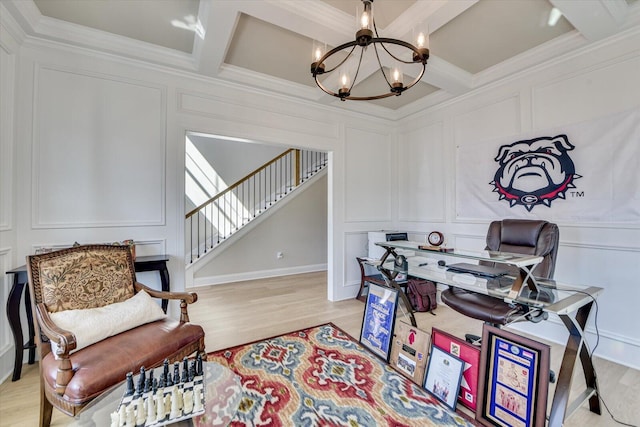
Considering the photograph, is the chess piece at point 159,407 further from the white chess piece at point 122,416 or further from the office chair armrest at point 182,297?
the office chair armrest at point 182,297

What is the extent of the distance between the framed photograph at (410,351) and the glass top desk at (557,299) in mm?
447

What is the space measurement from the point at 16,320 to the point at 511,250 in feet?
12.7

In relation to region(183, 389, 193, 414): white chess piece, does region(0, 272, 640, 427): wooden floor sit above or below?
below

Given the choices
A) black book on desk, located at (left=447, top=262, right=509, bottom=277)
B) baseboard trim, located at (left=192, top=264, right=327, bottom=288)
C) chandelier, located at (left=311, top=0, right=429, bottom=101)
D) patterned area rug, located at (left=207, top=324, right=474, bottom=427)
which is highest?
chandelier, located at (left=311, top=0, right=429, bottom=101)

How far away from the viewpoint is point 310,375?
210 cm

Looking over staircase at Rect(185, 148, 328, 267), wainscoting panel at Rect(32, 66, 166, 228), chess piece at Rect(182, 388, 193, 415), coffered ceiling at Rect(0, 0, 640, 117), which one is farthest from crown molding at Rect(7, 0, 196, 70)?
chess piece at Rect(182, 388, 193, 415)

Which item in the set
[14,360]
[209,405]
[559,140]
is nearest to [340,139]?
[559,140]

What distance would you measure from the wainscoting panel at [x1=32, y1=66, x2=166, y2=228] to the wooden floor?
128 centimetres

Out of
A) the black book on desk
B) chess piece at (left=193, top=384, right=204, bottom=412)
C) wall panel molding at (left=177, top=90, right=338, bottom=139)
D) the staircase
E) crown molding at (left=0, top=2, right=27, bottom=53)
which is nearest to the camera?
chess piece at (left=193, top=384, right=204, bottom=412)

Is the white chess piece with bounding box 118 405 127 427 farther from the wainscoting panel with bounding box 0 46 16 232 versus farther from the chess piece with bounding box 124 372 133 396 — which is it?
the wainscoting panel with bounding box 0 46 16 232

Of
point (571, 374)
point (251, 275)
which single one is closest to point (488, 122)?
point (571, 374)

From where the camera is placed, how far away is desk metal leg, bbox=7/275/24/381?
2035 mm

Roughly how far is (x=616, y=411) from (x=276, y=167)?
568 cm

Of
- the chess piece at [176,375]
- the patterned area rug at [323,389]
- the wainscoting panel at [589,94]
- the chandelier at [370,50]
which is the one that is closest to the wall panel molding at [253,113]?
the chandelier at [370,50]
